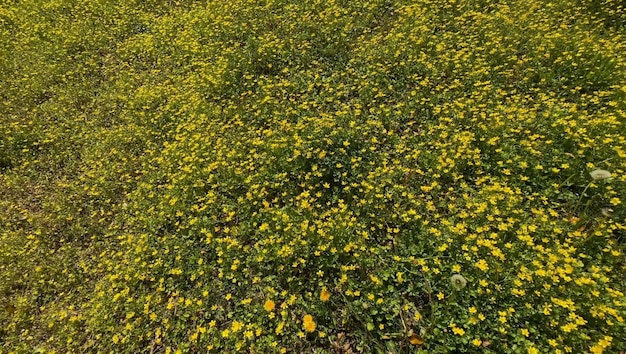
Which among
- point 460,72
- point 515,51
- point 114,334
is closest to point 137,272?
point 114,334

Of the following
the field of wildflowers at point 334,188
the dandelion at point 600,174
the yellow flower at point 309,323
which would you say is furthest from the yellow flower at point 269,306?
the dandelion at point 600,174

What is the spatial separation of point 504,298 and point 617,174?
1.76 m

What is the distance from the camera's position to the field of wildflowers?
11.2 feet

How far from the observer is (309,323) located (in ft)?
11.3

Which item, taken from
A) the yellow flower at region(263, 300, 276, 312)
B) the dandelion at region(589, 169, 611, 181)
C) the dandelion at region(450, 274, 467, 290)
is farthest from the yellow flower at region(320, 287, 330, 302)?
the dandelion at region(589, 169, 611, 181)

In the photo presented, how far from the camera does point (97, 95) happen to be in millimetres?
6637

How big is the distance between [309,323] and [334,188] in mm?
1534

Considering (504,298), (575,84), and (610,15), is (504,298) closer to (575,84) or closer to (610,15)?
(575,84)

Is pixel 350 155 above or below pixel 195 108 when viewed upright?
below

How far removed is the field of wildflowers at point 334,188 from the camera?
3.42 metres

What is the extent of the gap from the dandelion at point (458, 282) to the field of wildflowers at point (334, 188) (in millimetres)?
87

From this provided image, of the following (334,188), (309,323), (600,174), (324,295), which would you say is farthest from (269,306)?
(600,174)

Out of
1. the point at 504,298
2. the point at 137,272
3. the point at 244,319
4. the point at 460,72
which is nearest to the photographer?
the point at 504,298

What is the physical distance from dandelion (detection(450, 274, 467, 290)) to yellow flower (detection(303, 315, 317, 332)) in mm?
1204
